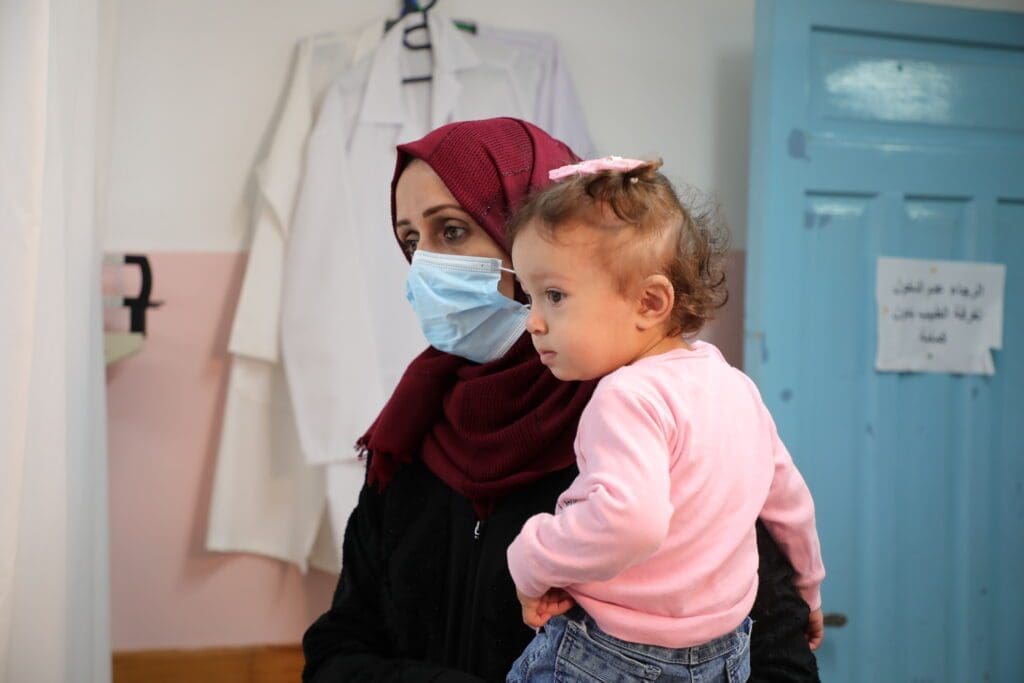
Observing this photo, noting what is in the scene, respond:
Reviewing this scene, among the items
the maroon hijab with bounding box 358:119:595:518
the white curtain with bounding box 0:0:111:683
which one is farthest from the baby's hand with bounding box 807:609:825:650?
the white curtain with bounding box 0:0:111:683

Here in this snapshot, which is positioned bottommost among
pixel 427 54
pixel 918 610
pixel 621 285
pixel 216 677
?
pixel 216 677

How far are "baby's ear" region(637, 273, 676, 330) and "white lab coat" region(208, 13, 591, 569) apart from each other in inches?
62.0

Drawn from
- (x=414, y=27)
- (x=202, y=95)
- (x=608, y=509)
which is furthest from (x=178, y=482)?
(x=608, y=509)

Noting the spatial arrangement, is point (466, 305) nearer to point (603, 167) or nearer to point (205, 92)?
point (603, 167)

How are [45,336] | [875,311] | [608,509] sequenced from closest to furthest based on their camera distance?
[608,509], [45,336], [875,311]

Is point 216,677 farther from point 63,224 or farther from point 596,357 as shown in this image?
point 596,357

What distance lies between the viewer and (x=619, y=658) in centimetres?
93

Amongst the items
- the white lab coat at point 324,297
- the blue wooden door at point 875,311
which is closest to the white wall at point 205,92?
the white lab coat at point 324,297

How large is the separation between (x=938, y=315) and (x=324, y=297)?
1.60 meters

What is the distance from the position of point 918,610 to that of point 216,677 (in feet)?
6.09

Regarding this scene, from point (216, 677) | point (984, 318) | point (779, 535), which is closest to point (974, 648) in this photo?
point (984, 318)

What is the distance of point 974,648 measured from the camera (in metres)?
2.56

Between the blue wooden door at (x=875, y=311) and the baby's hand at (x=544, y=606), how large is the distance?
1.61 meters

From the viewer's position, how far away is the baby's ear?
0.96 meters
